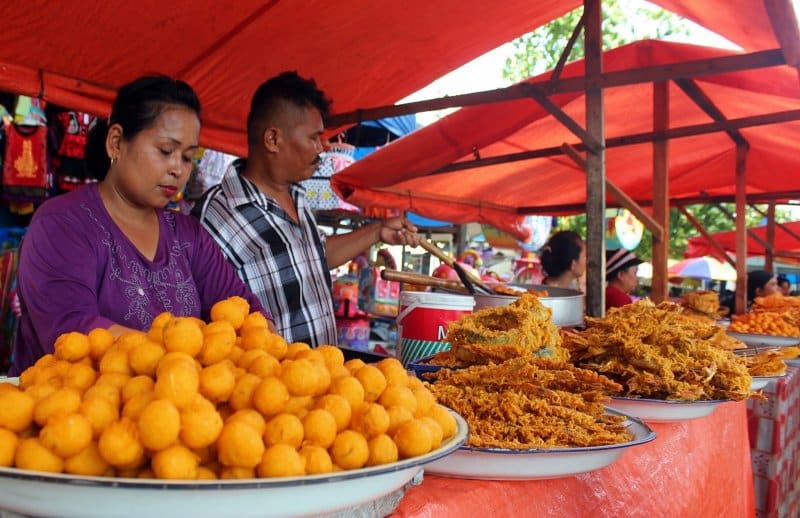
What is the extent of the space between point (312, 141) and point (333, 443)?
176 cm

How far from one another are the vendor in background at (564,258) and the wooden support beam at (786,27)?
222cm


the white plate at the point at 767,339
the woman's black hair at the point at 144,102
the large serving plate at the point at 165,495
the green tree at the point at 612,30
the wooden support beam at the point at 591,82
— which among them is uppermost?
the green tree at the point at 612,30

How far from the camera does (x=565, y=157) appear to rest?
20.5 ft

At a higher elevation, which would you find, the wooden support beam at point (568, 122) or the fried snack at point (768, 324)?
the wooden support beam at point (568, 122)

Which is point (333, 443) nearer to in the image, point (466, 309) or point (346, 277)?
point (466, 309)

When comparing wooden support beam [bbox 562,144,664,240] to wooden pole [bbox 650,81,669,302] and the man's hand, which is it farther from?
the man's hand

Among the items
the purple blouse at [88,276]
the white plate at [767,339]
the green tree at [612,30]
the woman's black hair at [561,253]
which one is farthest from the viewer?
the green tree at [612,30]

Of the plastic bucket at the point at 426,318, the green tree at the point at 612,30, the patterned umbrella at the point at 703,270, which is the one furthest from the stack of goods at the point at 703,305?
the patterned umbrella at the point at 703,270

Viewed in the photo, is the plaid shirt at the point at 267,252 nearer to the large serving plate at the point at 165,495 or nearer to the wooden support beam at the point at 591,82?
the wooden support beam at the point at 591,82

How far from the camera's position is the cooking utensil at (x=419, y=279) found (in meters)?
2.12

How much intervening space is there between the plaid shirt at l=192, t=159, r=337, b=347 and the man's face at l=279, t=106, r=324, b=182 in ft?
0.50

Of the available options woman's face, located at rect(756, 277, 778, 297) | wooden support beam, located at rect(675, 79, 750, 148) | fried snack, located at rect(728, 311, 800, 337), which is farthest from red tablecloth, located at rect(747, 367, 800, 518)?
woman's face, located at rect(756, 277, 778, 297)

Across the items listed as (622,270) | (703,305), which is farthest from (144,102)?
(622,270)

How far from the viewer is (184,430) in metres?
0.65
